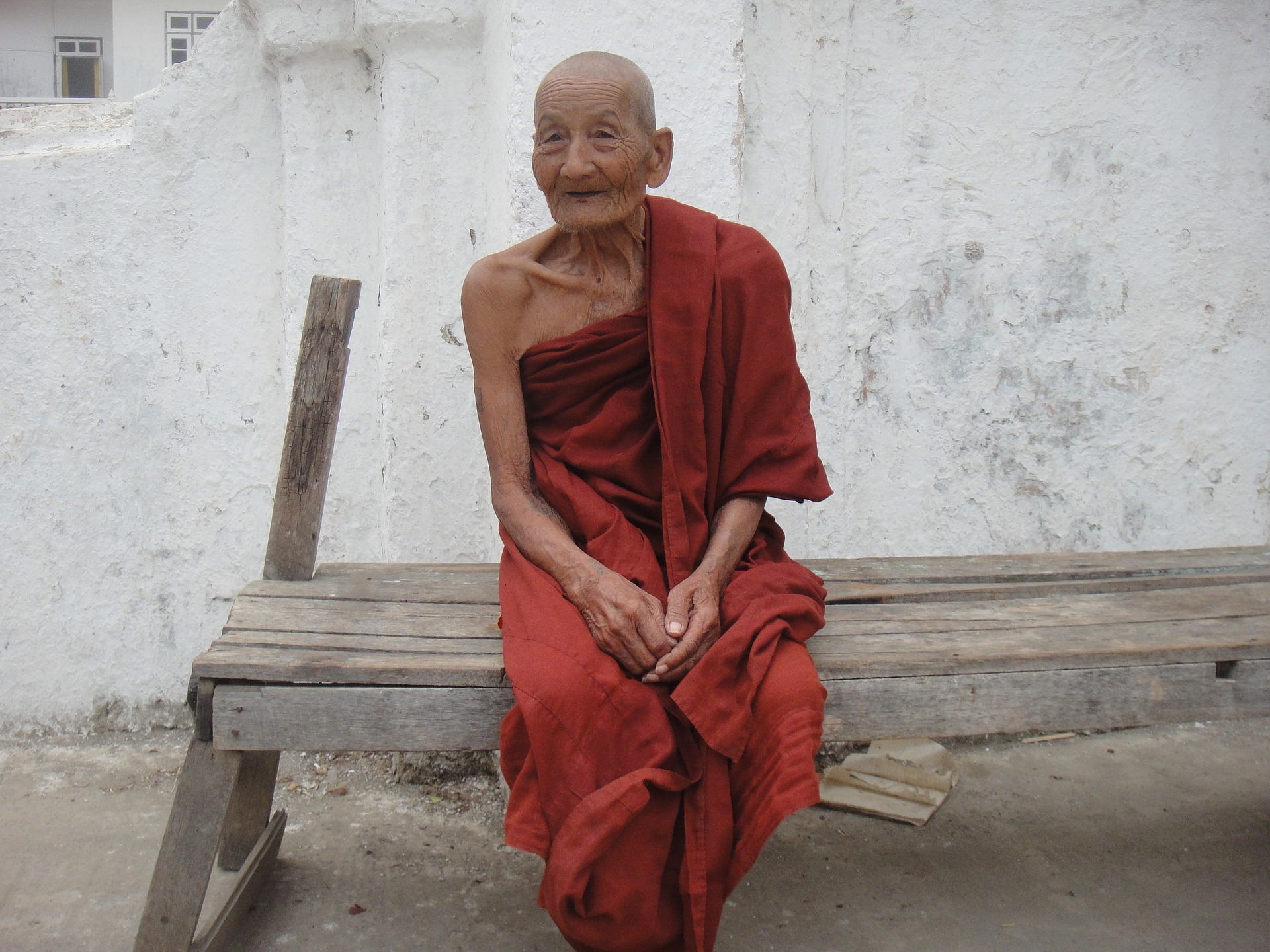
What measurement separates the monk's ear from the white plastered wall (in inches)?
22.7

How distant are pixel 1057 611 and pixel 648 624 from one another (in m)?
1.07

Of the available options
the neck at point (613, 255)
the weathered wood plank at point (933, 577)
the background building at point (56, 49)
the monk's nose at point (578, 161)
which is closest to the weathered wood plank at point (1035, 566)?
the weathered wood plank at point (933, 577)

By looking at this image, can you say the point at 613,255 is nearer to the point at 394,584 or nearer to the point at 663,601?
the point at 663,601

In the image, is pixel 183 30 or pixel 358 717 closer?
pixel 358 717

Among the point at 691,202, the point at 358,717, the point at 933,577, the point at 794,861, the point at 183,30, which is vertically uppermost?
the point at 183,30

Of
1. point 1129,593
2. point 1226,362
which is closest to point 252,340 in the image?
point 1129,593

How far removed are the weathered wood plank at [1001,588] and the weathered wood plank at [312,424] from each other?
1224mm

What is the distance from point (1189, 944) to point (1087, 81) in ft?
8.20

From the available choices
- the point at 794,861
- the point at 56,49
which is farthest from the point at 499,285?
the point at 56,49

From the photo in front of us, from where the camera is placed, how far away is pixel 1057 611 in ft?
8.02

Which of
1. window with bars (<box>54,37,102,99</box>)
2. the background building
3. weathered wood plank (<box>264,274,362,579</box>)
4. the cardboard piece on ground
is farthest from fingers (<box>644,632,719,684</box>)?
window with bars (<box>54,37,102,99</box>)

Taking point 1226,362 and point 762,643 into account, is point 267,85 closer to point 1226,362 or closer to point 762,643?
point 762,643

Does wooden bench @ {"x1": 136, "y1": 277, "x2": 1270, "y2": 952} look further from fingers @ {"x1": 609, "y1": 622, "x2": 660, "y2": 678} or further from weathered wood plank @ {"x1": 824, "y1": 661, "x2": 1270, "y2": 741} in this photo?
fingers @ {"x1": 609, "y1": 622, "x2": 660, "y2": 678}

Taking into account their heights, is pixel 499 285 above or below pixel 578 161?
below
